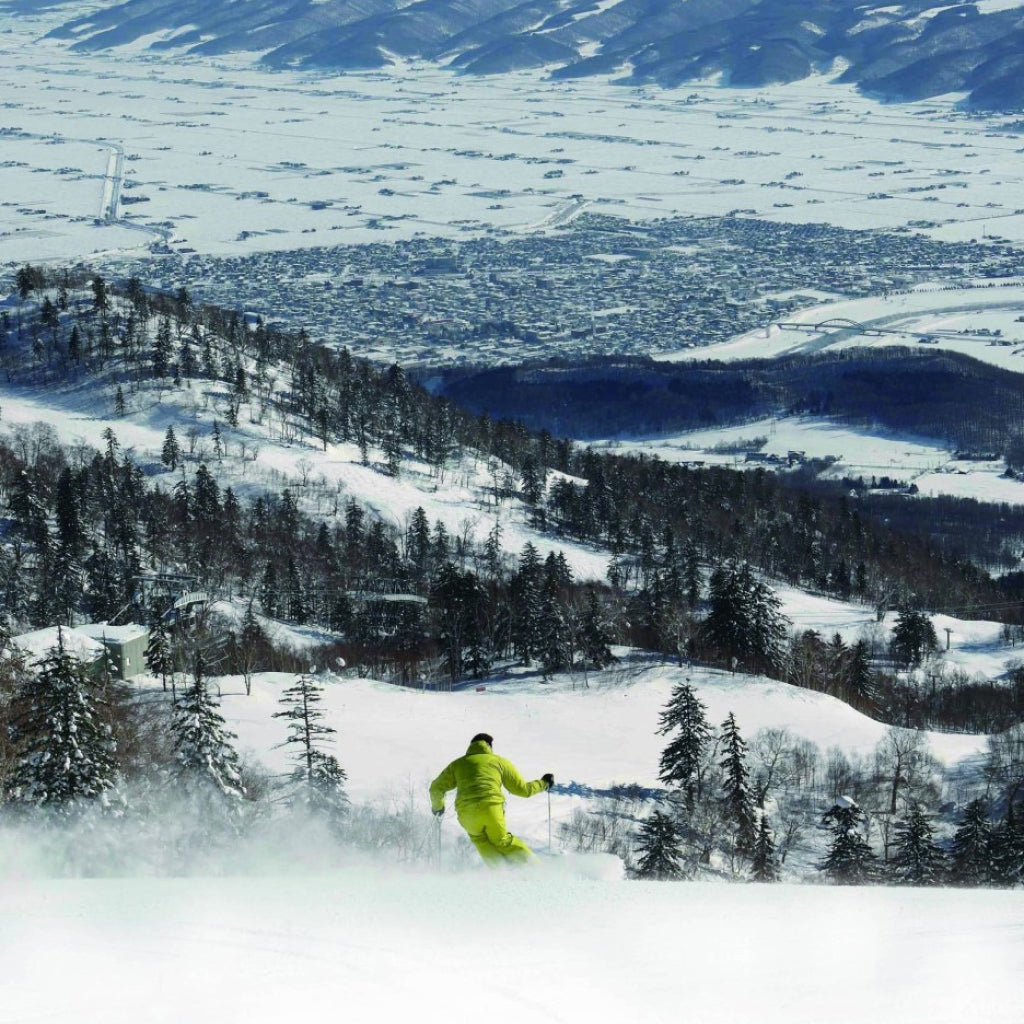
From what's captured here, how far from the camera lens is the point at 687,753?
3381cm

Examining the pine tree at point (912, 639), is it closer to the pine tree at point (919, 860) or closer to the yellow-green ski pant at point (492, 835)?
the pine tree at point (919, 860)

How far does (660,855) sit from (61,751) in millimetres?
11623

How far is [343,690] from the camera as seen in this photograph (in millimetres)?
41031

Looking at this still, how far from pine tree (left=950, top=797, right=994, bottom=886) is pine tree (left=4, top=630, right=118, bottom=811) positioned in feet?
55.1

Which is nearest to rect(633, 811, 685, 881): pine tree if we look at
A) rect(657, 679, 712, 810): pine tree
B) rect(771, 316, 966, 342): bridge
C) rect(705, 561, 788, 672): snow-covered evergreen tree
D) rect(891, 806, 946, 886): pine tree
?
rect(891, 806, 946, 886): pine tree

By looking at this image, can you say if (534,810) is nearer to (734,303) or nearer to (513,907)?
(513,907)

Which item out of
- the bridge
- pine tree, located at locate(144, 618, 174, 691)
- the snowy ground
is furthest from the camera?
the bridge

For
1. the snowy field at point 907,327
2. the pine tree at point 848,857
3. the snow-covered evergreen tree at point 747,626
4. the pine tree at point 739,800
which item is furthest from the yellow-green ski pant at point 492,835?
the snowy field at point 907,327

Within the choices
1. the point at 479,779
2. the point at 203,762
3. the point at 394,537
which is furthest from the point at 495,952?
the point at 394,537

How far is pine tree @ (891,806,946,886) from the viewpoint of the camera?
27234 millimetres

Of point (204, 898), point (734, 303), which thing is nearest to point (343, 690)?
point (204, 898)

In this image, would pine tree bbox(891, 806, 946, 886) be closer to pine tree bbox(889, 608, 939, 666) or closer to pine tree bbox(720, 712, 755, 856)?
pine tree bbox(720, 712, 755, 856)

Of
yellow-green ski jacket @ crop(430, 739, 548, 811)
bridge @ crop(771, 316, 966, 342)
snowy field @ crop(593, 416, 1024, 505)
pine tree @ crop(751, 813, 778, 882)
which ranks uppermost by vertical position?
yellow-green ski jacket @ crop(430, 739, 548, 811)

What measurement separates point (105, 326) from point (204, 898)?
241 feet
